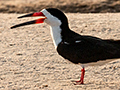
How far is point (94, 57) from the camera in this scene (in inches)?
237

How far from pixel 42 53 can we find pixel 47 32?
1623 mm

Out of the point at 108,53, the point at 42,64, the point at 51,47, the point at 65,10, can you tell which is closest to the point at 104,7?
the point at 65,10

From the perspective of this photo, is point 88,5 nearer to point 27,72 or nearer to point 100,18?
point 100,18

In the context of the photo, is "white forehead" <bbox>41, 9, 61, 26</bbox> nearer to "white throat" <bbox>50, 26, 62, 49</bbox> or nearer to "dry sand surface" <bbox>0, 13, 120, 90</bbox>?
"white throat" <bbox>50, 26, 62, 49</bbox>

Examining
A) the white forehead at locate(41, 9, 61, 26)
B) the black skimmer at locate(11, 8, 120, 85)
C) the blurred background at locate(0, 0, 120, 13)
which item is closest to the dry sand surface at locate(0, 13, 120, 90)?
the black skimmer at locate(11, 8, 120, 85)

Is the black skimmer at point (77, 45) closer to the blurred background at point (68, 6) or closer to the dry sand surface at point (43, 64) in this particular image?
the dry sand surface at point (43, 64)

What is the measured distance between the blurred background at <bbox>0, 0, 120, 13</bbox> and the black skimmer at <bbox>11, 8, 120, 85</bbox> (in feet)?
25.4

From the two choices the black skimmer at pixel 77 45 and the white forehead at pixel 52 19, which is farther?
the white forehead at pixel 52 19

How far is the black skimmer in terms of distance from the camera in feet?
19.7

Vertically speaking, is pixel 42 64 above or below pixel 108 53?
below

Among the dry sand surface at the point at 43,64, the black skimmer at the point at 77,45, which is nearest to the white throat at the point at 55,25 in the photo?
the black skimmer at the point at 77,45

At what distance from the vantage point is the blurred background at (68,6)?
1418 cm

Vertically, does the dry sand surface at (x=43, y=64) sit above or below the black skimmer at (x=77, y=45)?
below

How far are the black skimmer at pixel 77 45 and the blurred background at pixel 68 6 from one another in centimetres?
775
